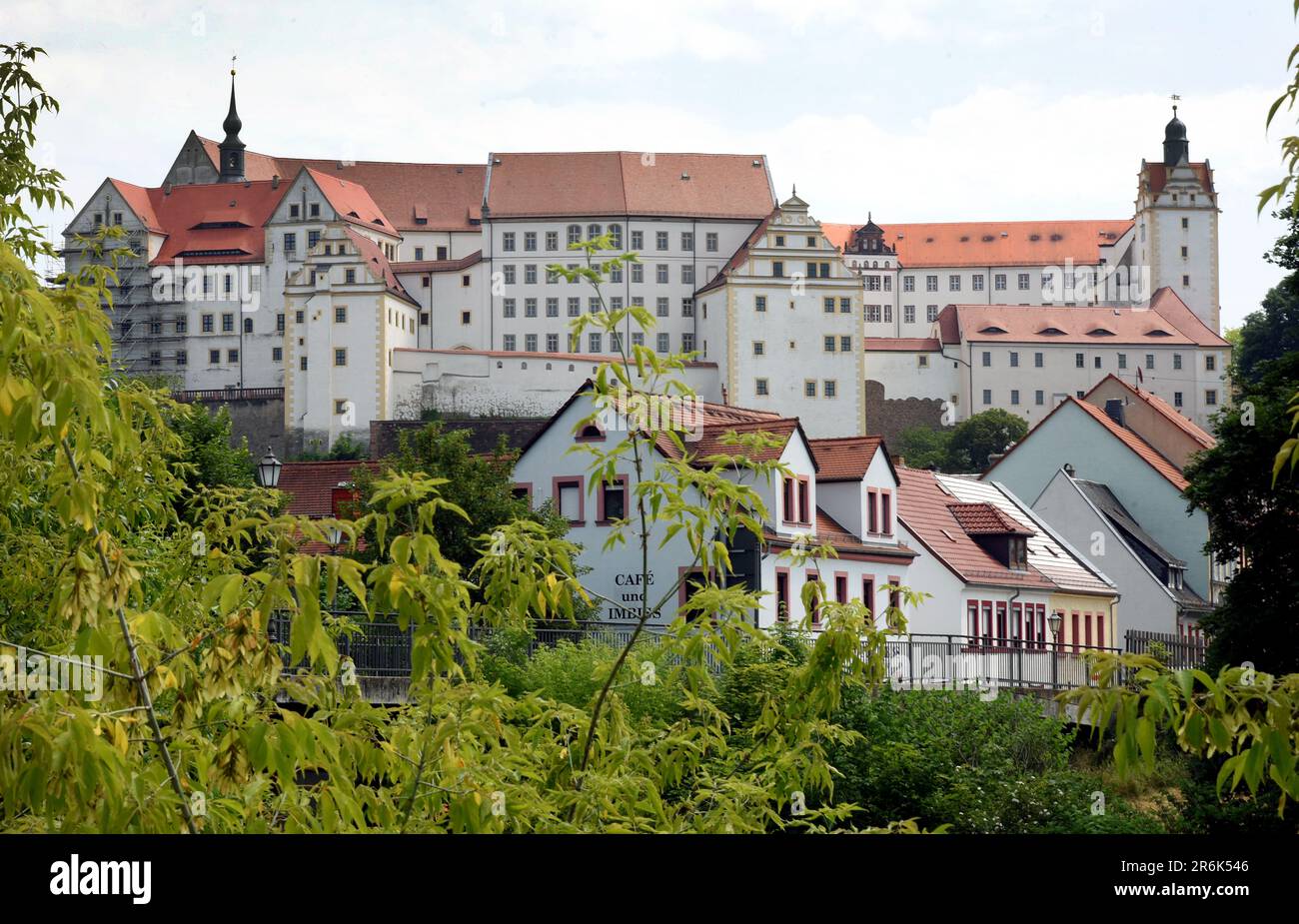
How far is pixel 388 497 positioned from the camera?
608cm

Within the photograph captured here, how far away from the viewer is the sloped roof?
3931 cm

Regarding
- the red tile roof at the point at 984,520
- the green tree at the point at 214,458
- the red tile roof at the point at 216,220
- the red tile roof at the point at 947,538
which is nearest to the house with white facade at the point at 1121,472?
the red tile roof at the point at 984,520

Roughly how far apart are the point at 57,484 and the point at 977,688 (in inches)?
812

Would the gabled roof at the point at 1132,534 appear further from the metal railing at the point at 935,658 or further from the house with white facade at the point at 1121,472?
the metal railing at the point at 935,658

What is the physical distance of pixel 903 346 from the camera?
115875mm

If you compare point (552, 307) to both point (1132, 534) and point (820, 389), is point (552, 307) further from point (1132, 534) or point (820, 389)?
point (1132, 534)

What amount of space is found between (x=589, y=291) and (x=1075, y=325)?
35.9 metres

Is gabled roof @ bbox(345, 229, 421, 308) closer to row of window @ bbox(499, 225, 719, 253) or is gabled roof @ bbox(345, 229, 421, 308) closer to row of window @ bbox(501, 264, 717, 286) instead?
row of window @ bbox(501, 264, 717, 286)

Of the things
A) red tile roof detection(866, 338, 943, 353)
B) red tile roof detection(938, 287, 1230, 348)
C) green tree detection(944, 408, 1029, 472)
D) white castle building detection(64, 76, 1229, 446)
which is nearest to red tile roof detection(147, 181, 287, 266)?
white castle building detection(64, 76, 1229, 446)

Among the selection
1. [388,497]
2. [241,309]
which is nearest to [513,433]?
[241,309]

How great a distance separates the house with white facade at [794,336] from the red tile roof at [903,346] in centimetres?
1585

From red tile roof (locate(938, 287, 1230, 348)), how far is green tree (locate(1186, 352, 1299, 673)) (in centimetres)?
9379

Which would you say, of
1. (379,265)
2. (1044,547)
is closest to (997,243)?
(379,265)

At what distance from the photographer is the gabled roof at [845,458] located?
3359cm
